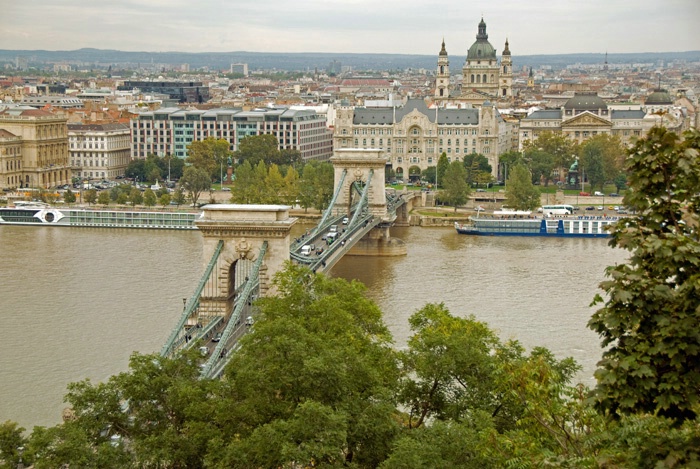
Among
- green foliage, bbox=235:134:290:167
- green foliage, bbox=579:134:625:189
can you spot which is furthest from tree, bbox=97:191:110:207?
green foliage, bbox=579:134:625:189

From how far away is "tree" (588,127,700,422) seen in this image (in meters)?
6.05

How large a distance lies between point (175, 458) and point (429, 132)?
39.1 metres

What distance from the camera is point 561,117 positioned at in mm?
54125

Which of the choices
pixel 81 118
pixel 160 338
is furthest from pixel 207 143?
pixel 160 338

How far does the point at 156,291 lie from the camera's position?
2241 cm

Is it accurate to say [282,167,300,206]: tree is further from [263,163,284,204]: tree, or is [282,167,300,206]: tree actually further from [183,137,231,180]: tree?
[183,137,231,180]: tree

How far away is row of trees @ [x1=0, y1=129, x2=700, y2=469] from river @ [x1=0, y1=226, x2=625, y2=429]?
14.0 feet

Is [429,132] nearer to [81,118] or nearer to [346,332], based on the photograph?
[81,118]

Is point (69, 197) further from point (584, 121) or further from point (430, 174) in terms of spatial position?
point (584, 121)

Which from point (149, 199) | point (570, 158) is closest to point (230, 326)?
point (149, 199)

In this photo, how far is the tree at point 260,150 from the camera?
46.5m

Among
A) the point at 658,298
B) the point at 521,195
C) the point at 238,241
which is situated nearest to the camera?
the point at 658,298

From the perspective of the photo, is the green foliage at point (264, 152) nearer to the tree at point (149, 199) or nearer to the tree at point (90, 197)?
the tree at point (149, 199)

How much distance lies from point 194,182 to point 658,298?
34081mm
